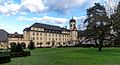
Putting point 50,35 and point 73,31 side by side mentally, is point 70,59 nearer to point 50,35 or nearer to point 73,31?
point 50,35

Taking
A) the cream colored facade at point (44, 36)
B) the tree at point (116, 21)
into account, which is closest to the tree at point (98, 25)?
the tree at point (116, 21)

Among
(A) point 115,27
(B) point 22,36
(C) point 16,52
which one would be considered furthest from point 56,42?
(C) point 16,52

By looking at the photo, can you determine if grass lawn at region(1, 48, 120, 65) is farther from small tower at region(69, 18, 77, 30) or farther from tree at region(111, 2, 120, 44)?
small tower at region(69, 18, 77, 30)

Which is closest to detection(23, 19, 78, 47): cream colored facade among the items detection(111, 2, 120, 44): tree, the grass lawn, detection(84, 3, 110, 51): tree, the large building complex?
the large building complex

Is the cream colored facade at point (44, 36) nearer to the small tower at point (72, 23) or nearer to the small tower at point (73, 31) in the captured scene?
the small tower at point (73, 31)

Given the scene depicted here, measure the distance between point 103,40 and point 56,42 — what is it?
78.0m

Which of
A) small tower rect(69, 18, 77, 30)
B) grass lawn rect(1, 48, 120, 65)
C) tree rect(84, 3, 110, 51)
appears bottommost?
grass lawn rect(1, 48, 120, 65)

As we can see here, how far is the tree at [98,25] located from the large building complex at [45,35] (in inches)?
2086

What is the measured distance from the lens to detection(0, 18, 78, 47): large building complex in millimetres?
106312

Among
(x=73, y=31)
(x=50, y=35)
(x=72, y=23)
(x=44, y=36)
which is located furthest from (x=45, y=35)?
(x=73, y=31)

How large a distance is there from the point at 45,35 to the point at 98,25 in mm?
70542

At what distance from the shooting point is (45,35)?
384 ft

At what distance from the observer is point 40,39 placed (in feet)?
376

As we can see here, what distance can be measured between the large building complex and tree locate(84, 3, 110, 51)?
52990 millimetres
